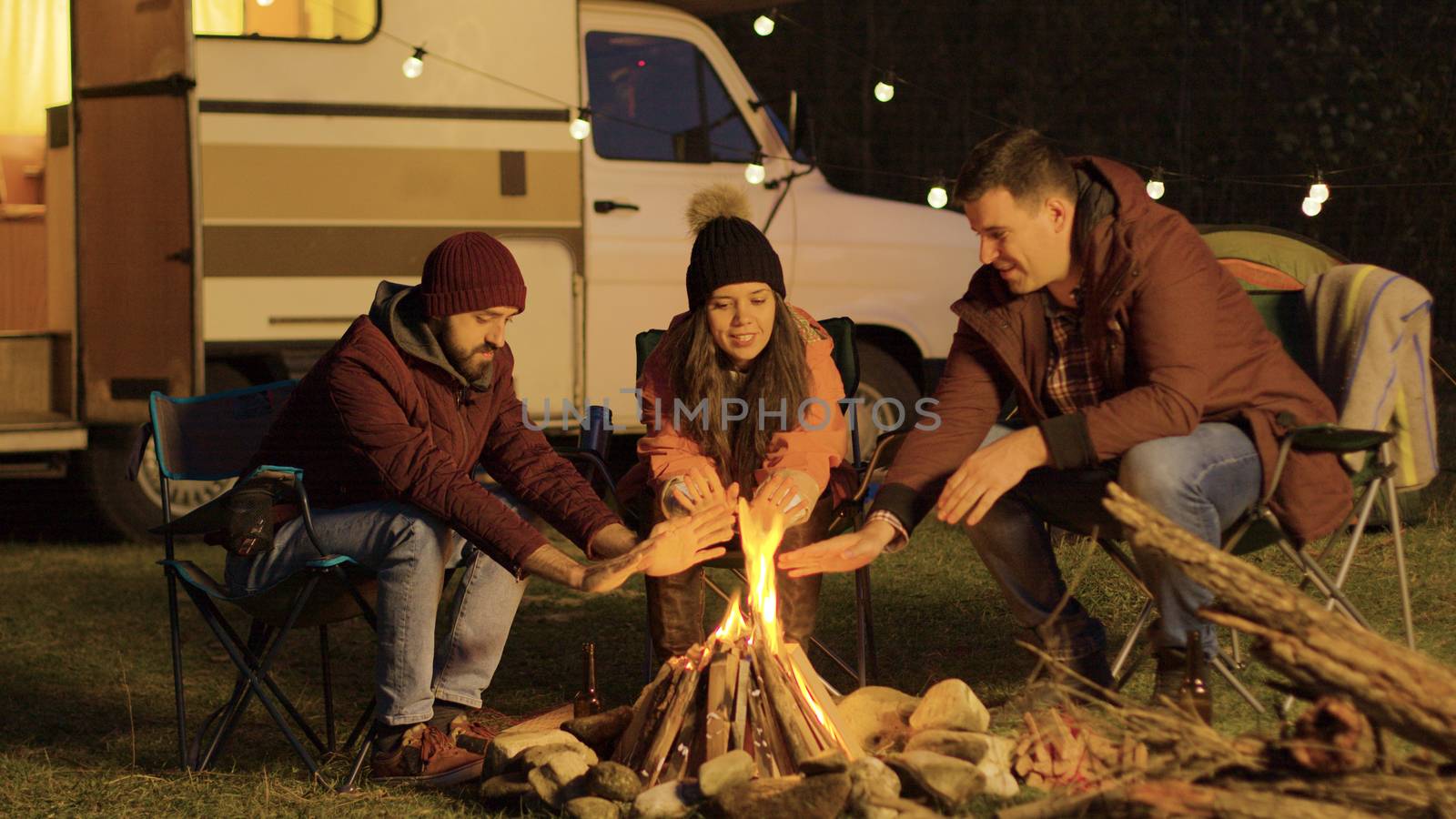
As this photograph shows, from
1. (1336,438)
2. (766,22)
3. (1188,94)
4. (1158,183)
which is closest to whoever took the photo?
(1336,438)

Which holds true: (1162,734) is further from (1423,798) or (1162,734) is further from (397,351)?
(397,351)

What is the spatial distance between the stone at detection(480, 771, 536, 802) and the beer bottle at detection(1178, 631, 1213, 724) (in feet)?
3.95

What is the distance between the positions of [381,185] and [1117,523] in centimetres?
363

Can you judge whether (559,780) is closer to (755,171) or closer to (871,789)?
(871,789)

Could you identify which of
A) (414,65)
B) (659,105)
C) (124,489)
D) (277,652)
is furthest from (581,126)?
(277,652)

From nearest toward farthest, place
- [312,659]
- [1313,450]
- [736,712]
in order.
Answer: [736,712]
[1313,450]
[312,659]

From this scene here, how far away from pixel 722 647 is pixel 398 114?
3.53 meters

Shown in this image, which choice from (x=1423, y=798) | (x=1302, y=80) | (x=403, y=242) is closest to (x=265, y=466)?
(x=1423, y=798)

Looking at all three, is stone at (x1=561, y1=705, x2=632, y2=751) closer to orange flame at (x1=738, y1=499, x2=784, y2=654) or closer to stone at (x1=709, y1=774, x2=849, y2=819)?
orange flame at (x1=738, y1=499, x2=784, y2=654)

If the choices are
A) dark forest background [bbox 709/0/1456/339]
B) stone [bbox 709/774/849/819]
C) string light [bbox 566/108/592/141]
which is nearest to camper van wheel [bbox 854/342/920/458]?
string light [bbox 566/108/592/141]

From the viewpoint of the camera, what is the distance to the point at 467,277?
3246 millimetres

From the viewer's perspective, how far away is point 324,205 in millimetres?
5898

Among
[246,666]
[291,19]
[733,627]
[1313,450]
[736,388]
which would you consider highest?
[291,19]

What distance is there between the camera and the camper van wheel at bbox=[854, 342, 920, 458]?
664cm
